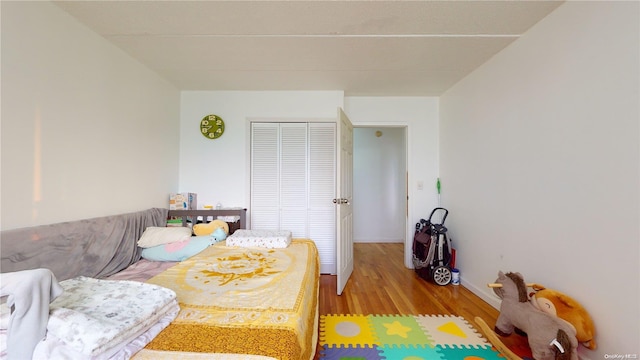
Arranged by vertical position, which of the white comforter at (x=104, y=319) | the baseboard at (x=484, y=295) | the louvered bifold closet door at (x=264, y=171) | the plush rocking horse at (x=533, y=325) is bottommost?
the baseboard at (x=484, y=295)

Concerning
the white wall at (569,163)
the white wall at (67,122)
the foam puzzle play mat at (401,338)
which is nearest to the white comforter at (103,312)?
the white wall at (67,122)

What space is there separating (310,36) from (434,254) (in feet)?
8.82

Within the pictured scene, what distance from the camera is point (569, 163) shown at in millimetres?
1690

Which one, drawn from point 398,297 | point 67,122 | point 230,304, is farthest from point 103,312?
point 398,297

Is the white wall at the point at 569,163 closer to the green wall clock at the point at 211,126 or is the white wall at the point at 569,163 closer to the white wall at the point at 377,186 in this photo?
the white wall at the point at 377,186

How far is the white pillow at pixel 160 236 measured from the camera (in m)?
2.21

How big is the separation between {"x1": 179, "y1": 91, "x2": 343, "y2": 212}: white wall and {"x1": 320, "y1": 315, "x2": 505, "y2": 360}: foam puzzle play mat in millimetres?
1968

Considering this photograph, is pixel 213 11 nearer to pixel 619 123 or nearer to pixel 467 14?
pixel 467 14

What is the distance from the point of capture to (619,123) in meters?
1.41

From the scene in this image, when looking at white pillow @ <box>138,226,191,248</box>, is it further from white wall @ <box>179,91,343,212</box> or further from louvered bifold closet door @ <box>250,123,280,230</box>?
louvered bifold closet door @ <box>250,123,280,230</box>

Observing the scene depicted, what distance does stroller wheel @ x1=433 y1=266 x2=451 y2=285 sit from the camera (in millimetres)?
2992

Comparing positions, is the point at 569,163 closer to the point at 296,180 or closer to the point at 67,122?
the point at 296,180

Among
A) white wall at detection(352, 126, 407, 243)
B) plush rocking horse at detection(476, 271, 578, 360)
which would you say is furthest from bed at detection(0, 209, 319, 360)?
white wall at detection(352, 126, 407, 243)

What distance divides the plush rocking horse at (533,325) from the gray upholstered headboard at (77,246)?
9.44ft
